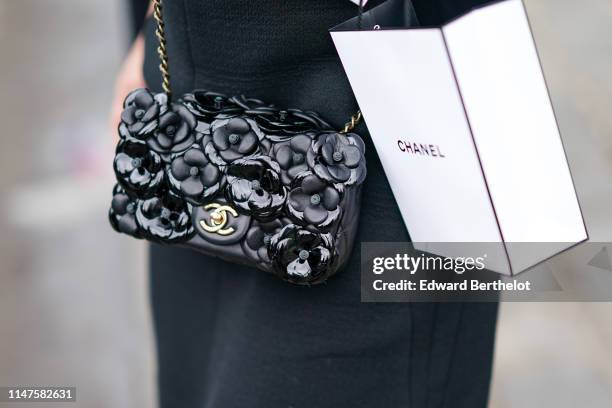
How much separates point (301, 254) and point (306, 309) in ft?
0.29

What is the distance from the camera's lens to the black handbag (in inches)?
25.3

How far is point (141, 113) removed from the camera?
72 centimetres

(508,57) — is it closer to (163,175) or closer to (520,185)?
(520,185)

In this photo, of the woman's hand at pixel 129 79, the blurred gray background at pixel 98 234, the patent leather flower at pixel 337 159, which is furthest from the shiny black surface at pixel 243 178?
the blurred gray background at pixel 98 234

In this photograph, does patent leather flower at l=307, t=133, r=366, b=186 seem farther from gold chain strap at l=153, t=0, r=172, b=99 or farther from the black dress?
gold chain strap at l=153, t=0, r=172, b=99

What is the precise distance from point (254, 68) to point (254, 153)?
0.08m

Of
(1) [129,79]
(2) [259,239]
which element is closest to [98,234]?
(1) [129,79]

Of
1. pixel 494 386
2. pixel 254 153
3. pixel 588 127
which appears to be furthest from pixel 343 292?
pixel 588 127

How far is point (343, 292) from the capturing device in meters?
0.71

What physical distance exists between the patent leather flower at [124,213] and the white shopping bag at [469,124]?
0.26 metres

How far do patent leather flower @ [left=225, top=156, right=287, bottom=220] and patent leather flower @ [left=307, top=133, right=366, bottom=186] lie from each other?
4 centimetres

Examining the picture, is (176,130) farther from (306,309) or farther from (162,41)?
(306,309)

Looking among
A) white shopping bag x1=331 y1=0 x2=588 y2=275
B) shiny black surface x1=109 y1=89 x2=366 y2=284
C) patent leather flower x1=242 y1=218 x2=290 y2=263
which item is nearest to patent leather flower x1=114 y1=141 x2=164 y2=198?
shiny black surface x1=109 y1=89 x2=366 y2=284

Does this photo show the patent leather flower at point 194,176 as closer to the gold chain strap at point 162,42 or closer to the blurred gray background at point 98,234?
the gold chain strap at point 162,42
